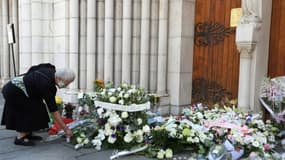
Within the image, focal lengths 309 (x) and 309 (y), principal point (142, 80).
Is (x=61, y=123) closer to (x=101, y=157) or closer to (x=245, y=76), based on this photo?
(x=101, y=157)

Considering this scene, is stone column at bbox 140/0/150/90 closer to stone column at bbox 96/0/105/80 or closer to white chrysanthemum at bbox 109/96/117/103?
stone column at bbox 96/0/105/80

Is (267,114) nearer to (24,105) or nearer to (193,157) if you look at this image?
(193,157)

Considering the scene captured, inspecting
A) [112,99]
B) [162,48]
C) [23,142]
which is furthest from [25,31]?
[112,99]

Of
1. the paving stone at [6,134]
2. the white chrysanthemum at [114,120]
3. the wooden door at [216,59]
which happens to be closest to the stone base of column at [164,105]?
the wooden door at [216,59]

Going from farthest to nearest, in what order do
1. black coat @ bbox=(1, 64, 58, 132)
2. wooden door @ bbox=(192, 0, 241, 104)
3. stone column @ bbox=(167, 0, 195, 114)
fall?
1. stone column @ bbox=(167, 0, 195, 114)
2. wooden door @ bbox=(192, 0, 241, 104)
3. black coat @ bbox=(1, 64, 58, 132)

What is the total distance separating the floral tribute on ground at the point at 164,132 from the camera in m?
3.01

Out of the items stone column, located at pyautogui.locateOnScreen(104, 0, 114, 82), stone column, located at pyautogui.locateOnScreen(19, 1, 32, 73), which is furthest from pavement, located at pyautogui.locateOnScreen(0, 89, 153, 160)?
stone column, located at pyautogui.locateOnScreen(19, 1, 32, 73)

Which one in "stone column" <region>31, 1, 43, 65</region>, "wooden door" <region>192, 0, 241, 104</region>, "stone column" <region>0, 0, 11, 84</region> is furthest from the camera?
"stone column" <region>0, 0, 11, 84</region>

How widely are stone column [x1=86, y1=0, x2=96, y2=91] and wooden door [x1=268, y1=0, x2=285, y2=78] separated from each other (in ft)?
8.70

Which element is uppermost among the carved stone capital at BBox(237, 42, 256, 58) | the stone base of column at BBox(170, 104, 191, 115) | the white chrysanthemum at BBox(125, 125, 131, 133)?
the carved stone capital at BBox(237, 42, 256, 58)

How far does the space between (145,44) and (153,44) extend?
148 millimetres

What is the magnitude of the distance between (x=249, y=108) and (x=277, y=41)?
96cm

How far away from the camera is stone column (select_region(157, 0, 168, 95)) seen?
480 centimetres

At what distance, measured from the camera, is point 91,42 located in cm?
499
